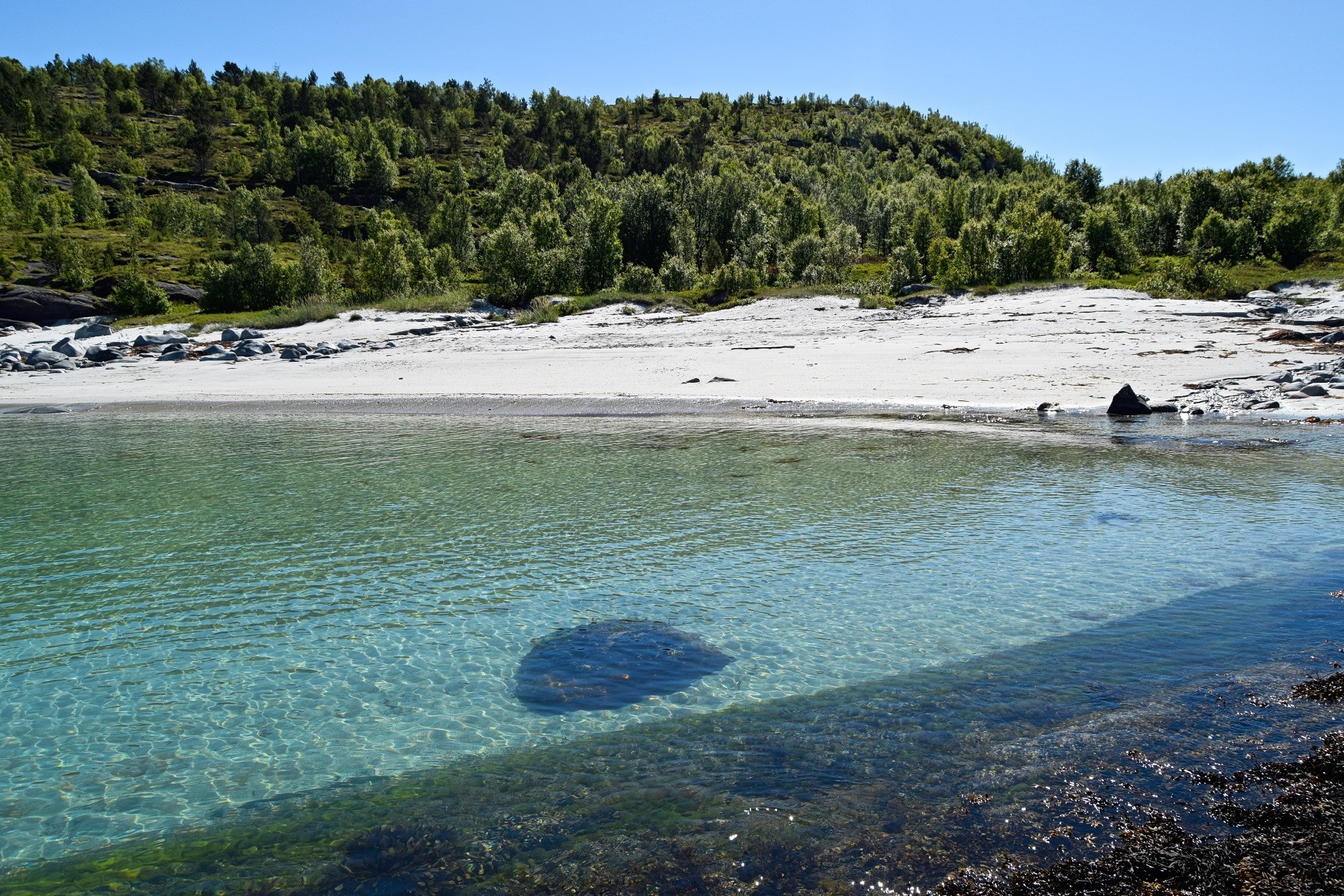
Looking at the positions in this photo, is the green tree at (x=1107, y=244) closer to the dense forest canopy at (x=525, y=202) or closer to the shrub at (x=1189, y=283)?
the dense forest canopy at (x=525, y=202)

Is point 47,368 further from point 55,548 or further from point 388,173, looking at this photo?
point 388,173

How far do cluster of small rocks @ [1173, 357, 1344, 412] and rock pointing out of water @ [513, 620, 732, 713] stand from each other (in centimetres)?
1694

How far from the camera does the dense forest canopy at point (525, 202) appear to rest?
186 ft

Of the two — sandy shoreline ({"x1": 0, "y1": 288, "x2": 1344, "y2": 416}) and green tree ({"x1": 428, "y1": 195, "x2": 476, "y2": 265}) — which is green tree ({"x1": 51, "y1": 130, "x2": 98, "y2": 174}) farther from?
sandy shoreline ({"x1": 0, "y1": 288, "x2": 1344, "y2": 416})

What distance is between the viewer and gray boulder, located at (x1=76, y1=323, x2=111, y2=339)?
48875 mm

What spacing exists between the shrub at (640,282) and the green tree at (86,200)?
81.2 meters

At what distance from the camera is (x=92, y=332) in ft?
163

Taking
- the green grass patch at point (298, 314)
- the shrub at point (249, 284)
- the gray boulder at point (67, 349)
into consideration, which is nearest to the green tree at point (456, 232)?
the shrub at point (249, 284)

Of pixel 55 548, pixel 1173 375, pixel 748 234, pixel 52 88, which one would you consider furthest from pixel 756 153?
pixel 55 548

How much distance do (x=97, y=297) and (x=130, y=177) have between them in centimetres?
7101

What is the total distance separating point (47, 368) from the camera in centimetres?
3644

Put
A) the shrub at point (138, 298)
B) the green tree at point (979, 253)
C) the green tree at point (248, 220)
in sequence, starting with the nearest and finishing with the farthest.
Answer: the green tree at point (979, 253) → the shrub at point (138, 298) → the green tree at point (248, 220)

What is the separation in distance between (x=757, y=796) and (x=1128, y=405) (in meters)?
17.8

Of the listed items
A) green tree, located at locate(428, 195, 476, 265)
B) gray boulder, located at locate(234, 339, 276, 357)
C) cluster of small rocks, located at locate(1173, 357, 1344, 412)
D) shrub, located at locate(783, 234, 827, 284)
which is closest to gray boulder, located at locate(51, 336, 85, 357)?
gray boulder, located at locate(234, 339, 276, 357)
